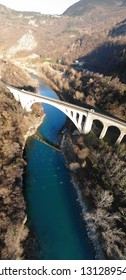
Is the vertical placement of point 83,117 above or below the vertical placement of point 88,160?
above

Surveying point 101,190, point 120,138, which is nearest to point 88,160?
point 120,138

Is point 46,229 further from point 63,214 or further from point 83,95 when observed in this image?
point 83,95

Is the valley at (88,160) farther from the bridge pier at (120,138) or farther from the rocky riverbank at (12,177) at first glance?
the bridge pier at (120,138)

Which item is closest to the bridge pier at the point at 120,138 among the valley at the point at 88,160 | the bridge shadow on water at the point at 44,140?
the valley at the point at 88,160

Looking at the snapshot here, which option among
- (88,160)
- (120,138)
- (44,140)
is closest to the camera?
(88,160)

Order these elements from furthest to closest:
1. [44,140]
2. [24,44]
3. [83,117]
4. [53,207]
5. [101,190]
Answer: [24,44] < [83,117] < [44,140] < [53,207] < [101,190]

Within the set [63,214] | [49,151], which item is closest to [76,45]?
[49,151]

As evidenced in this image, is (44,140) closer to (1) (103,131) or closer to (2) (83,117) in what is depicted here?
(2) (83,117)

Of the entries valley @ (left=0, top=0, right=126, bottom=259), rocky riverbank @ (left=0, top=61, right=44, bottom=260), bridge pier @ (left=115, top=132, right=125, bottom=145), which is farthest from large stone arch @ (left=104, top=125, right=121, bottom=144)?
rocky riverbank @ (left=0, top=61, right=44, bottom=260)
